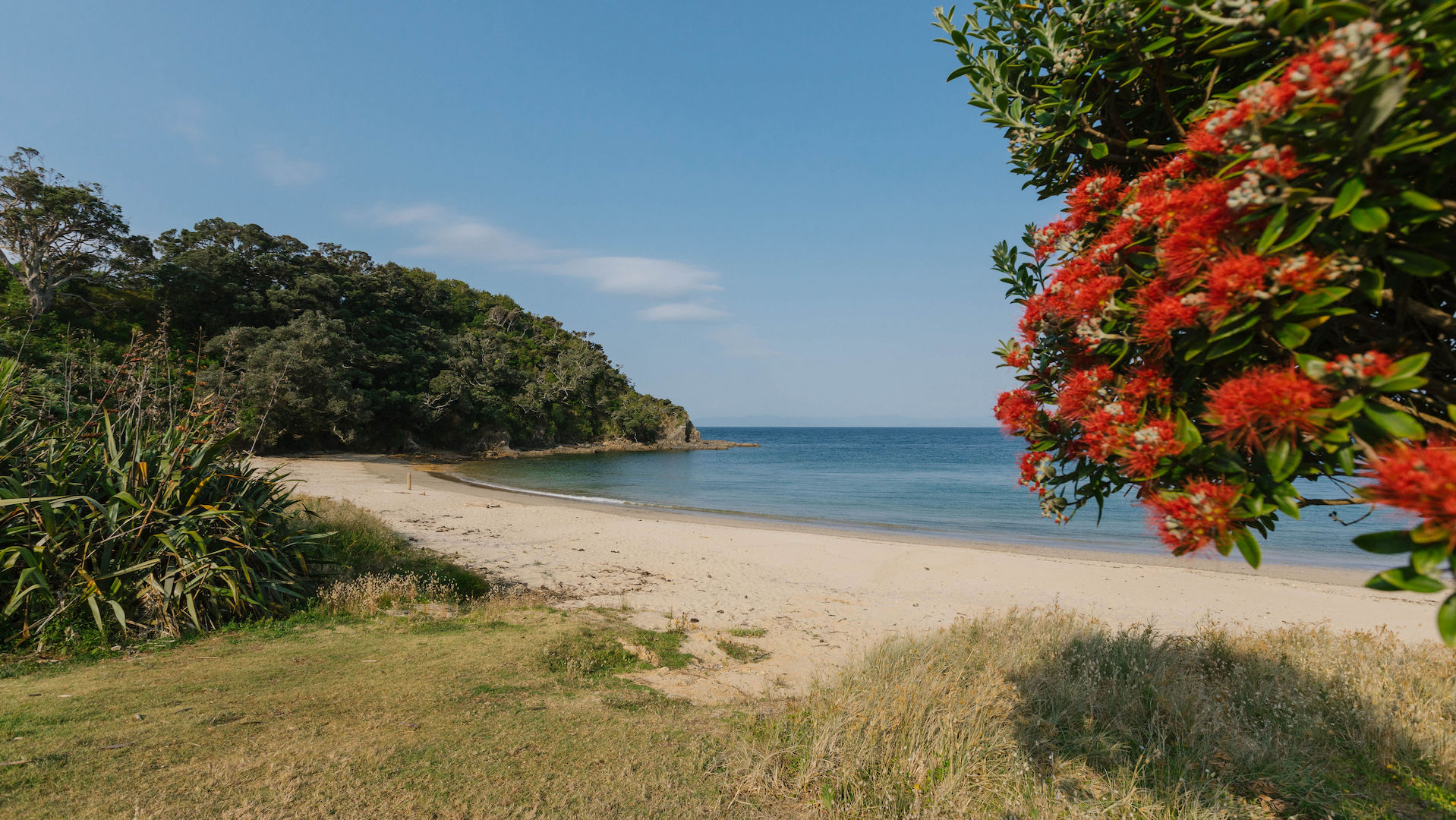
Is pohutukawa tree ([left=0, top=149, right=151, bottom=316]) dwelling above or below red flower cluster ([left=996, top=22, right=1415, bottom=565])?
above

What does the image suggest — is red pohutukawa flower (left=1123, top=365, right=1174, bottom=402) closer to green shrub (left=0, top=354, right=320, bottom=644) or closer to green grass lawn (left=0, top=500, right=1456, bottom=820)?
green grass lawn (left=0, top=500, right=1456, bottom=820)

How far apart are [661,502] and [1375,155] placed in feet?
96.8

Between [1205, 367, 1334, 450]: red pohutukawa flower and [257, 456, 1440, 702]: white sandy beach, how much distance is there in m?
4.88

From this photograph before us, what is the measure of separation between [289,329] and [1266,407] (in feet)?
163

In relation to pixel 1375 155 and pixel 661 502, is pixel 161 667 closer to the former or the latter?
pixel 1375 155

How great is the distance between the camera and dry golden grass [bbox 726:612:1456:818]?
12.1ft

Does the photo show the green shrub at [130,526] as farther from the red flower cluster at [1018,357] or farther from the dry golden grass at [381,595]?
the red flower cluster at [1018,357]

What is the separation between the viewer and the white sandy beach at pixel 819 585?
27.7 feet

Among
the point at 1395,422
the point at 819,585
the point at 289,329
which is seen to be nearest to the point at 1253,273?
the point at 1395,422

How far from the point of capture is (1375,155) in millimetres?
1312

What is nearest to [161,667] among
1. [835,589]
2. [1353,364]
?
[1353,364]

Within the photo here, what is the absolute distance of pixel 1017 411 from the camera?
8.40 ft

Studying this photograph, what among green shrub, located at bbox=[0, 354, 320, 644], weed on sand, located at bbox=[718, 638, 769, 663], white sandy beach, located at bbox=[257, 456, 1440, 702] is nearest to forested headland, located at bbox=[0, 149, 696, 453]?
white sandy beach, located at bbox=[257, 456, 1440, 702]

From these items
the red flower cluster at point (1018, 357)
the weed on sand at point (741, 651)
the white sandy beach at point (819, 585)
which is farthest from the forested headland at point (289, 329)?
the red flower cluster at point (1018, 357)
